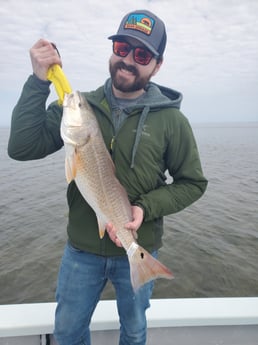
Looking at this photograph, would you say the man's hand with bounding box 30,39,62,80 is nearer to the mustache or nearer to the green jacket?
the green jacket

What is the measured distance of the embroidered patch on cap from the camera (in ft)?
8.75

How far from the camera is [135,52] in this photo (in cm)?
268

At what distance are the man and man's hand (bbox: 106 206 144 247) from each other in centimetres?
1

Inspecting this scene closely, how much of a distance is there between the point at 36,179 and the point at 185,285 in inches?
537

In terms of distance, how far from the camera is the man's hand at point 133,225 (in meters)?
2.53

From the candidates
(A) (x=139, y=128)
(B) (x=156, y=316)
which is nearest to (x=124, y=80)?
(A) (x=139, y=128)

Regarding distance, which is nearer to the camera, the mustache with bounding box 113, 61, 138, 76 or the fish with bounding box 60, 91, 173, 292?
the fish with bounding box 60, 91, 173, 292

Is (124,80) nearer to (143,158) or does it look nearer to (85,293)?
(143,158)

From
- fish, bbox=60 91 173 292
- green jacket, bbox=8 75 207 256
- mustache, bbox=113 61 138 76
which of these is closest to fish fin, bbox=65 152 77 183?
fish, bbox=60 91 173 292

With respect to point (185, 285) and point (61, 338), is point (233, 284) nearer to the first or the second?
point (185, 285)

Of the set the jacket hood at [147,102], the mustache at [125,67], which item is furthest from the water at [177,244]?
the mustache at [125,67]

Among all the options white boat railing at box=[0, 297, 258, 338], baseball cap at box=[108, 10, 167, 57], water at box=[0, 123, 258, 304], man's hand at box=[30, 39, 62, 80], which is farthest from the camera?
water at box=[0, 123, 258, 304]

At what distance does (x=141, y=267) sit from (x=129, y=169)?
0.87 metres

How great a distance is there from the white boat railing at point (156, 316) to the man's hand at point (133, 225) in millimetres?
1264
